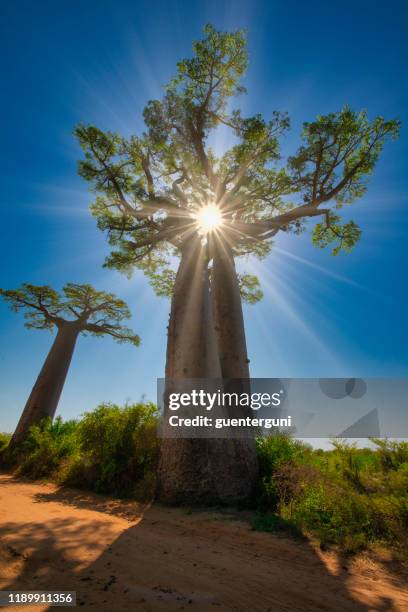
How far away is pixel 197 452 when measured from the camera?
15.7 feet

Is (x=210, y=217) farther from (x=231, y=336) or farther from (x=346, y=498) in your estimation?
(x=346, y=498)

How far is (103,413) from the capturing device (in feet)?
21.6

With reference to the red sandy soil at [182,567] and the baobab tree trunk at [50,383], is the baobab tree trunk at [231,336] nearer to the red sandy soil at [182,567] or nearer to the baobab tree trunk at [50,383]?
the red sandy soil at [182,567]

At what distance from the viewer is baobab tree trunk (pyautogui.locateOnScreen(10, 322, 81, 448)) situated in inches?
410

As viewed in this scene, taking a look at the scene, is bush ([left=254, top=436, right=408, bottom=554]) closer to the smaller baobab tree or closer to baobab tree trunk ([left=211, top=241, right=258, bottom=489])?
baobab tree trunk ([left=211, top=241, right=258, bottom=489])

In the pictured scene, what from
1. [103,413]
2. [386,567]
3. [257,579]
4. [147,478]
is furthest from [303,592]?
[103,413]

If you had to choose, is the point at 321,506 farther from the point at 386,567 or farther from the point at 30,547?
the point at 30,547

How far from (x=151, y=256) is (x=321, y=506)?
27.3 feet

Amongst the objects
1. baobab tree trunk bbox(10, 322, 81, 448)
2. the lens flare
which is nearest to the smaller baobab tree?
baobab tree trunk bbox(10, 322, 81, 448)

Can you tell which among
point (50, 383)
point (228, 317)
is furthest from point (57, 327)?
point (228, 317)

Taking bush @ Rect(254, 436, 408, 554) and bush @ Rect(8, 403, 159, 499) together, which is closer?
bush @ Rect(254, 436, 408, 554)

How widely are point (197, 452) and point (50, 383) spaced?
28.6ft

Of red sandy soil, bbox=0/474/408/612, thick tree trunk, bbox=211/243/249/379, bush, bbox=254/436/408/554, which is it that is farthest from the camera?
thick tree trunk, bbox=211/243/249/379

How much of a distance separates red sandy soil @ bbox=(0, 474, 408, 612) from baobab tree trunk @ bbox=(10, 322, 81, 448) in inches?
297
